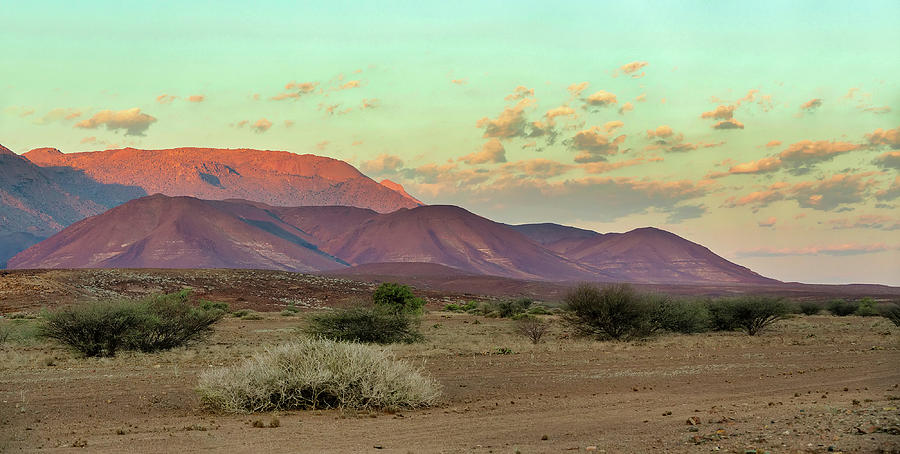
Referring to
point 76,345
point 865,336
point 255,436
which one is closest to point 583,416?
point 255,436

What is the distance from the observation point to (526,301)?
2763 inches

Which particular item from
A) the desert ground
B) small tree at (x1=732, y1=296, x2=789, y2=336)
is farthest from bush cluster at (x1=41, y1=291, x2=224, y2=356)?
small tree at (x1=732, y1=296, x2=789, y2=336)

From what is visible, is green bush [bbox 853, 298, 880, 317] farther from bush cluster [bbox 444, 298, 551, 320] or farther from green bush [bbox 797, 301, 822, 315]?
bush cluster [bbox 444, 298, 551, 320]

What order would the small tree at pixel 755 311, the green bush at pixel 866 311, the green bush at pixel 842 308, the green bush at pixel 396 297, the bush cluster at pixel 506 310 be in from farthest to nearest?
the bush cluster at pixel 506 310 < the green bush at pixel 842 308 < the green bush at pixel 866 311 < the green bush at pixel 396 297 < the small tree at pixel 755 311

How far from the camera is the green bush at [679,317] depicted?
33281 mm

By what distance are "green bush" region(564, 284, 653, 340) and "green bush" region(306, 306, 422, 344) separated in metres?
7.33

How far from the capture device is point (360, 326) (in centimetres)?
2822

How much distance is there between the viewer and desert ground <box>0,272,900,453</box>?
34.6ft

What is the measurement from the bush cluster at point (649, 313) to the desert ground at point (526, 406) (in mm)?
4524

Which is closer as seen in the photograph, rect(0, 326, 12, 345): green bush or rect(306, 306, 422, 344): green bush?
rect(306, 306, 422, 344): green bush

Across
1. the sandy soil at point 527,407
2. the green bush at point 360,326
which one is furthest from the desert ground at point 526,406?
the green bush at point 360,326

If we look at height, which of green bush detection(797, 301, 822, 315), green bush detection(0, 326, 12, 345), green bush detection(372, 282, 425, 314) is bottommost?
green bush detection(0, 326, 12, 345)

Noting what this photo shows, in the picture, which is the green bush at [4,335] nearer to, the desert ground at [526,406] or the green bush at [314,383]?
the desert ground at [526,406]

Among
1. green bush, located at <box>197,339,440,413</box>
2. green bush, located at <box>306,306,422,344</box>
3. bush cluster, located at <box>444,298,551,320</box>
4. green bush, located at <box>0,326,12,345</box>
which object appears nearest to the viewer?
green bush, located at <box>197,339,440,413</box>
